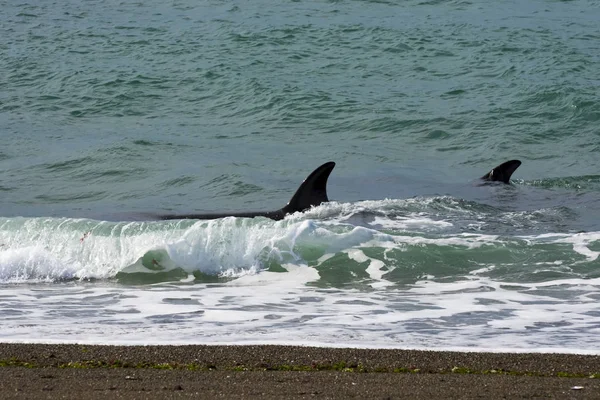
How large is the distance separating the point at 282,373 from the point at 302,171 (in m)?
11.4

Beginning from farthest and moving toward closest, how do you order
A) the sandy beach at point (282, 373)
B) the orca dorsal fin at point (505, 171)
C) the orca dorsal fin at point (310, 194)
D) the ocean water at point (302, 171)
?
the orca dorsal fin at point (505, 171) < the orca dorsal fin at point (310, 194) < the ocean water at point (302, 171) < the sandy beach at point (282, 373)

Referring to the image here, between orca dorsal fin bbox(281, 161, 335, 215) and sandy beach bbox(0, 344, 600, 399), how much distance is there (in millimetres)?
6483

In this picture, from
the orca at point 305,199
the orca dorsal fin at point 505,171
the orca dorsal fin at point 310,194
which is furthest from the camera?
the orca dorsal fin at point 505,171

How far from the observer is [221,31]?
27.1 m

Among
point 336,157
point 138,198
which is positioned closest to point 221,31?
point 336,157

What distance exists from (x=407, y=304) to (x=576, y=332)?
67.1 inches

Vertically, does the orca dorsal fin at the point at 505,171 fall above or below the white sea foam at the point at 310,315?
above

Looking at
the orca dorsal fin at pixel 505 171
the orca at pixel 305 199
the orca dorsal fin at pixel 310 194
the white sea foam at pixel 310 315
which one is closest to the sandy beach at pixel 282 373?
the white sea foam at pixel 310 315

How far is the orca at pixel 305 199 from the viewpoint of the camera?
1305 cm

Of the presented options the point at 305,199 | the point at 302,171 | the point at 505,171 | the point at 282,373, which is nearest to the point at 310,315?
the point at 282,373

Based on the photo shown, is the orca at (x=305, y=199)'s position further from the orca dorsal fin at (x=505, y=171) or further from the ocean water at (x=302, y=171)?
the orca dorsal fin at (x=505, y=171)

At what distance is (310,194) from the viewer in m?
13.4

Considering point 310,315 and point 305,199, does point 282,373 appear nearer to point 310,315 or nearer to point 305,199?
point 310,315

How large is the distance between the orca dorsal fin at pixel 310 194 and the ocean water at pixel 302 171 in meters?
0.26
